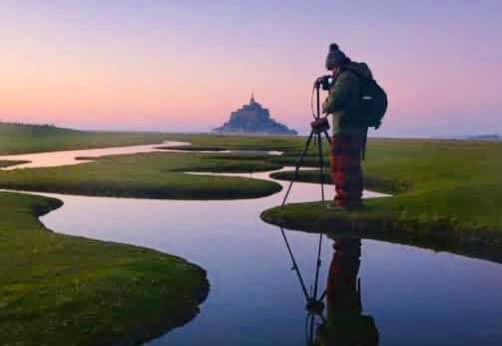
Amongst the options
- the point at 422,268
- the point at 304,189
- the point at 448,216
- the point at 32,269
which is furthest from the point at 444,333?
the point at 304,189

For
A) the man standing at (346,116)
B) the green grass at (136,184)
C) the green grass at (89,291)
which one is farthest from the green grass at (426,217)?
the green grass at (136,184)

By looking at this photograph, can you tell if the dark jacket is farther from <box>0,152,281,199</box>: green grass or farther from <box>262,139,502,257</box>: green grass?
<box>0,152,281,199</box>: green grass

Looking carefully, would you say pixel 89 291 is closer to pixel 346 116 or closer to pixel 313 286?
pixel 313 286

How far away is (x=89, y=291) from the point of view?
22.0m

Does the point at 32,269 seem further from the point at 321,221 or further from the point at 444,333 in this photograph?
the point at 321,221

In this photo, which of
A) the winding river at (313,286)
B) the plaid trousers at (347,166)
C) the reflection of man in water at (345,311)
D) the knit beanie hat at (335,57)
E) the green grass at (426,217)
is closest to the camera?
the reflection of man in water at (345,311)

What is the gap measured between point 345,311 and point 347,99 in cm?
1954

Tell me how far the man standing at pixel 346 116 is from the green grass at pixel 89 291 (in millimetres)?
16353

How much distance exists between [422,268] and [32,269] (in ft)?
63.1

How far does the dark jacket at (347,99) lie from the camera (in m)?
39.1

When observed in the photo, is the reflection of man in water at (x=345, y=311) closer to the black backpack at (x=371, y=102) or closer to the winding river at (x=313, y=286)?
the winding river at (x=313, y=286)

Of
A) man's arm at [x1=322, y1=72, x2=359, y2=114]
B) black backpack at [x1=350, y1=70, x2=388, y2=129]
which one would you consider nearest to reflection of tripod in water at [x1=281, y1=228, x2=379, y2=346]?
man's arm at [x1=322, y1=72, x2=359, y2=114]

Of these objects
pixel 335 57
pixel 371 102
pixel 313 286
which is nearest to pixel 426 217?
pixel 371 102

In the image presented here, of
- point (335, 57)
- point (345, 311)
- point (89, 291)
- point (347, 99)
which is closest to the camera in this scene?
Answer: point (89, 291)
